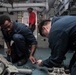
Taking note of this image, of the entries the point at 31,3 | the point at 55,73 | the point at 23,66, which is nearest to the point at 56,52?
the point at 55,73

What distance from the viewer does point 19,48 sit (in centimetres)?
300

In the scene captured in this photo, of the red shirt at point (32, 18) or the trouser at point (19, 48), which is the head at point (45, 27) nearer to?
the trouser at point (19, 48)

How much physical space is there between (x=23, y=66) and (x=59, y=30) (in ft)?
4.34

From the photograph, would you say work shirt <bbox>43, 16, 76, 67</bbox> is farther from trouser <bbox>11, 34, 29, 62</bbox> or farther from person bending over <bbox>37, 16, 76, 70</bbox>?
trouser <bbox>11, 34, 29, 62</bbox>

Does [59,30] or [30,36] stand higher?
[59,30]

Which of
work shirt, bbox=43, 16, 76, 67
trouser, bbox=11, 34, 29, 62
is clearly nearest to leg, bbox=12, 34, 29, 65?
trouser, bbox=11, 34, 29, 62

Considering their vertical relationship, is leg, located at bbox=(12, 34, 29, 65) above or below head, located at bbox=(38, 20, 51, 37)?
below

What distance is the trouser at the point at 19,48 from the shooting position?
2934 millimetres

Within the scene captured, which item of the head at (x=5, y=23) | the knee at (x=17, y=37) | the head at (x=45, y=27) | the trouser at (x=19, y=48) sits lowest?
the trouser at (x=19, y=48)

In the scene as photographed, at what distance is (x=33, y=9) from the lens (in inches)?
221

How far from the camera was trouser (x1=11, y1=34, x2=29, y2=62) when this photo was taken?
9.63 ft

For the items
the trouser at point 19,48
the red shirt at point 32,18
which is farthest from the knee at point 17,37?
the red shirt at point 32,18

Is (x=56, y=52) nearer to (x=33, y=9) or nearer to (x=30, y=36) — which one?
(x=30, y=36)

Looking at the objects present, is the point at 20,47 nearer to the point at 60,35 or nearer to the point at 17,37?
the point at 17,37
